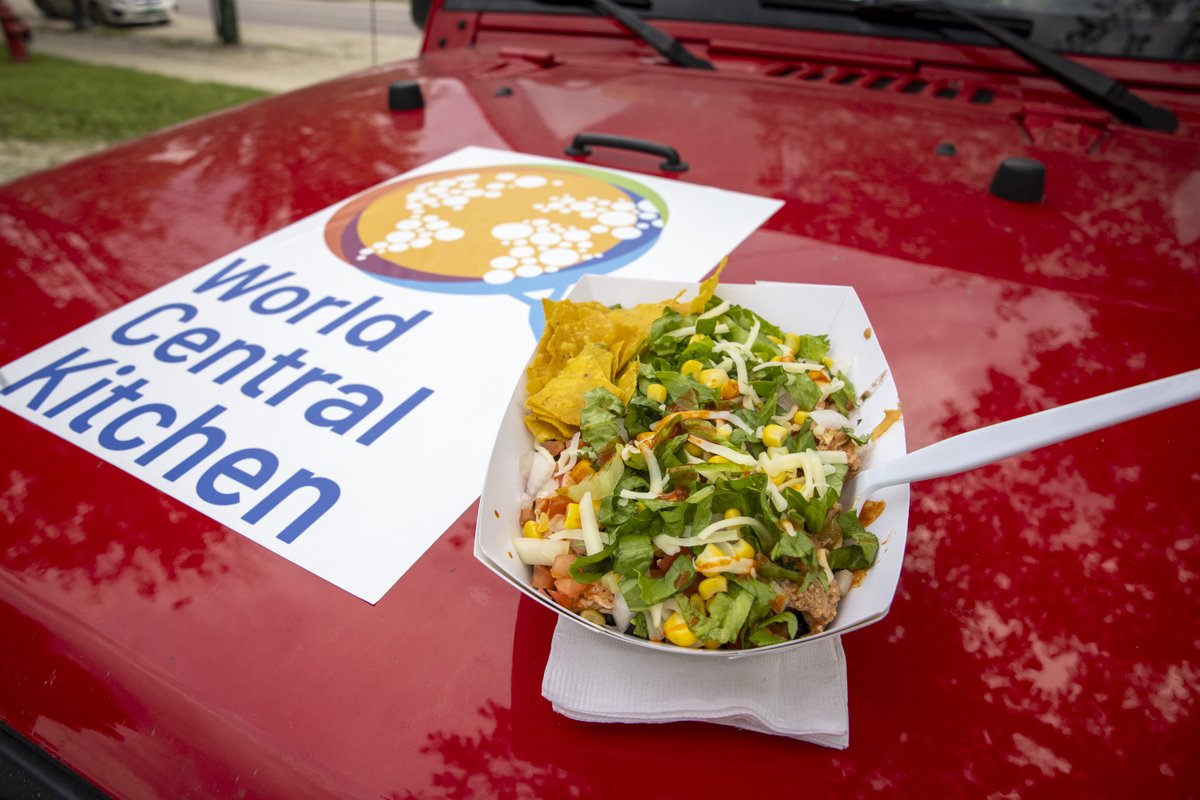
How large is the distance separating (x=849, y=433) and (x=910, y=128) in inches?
46.2

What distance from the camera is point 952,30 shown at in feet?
5.73

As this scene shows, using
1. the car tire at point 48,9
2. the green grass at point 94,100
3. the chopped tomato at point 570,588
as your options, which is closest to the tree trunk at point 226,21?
the green grass at point 94,100

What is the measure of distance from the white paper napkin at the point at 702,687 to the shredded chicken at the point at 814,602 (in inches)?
2.5

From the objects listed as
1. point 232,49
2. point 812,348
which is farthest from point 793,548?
point 232,49

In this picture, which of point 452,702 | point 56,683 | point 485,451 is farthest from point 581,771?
point 56,683

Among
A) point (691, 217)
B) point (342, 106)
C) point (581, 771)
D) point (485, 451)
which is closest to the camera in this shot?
point (581, 771)

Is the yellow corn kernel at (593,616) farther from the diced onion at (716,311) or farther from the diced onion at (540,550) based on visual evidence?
the diced onion at (716,311)

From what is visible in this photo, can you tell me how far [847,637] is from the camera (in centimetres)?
75

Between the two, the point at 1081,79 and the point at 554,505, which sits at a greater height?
the point at 1081,79

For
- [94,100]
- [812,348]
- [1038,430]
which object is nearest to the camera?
[1038,430]

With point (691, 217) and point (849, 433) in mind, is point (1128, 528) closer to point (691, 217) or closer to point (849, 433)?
point (849, 433)

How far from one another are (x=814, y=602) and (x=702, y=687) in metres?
0.13

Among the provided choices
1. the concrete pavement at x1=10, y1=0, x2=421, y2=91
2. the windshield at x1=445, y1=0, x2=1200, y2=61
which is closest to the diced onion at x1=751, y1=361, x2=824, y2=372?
the windshield at x1=445, y1=0, x2=1200, y2=61

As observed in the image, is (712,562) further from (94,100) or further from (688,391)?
(94,100)
